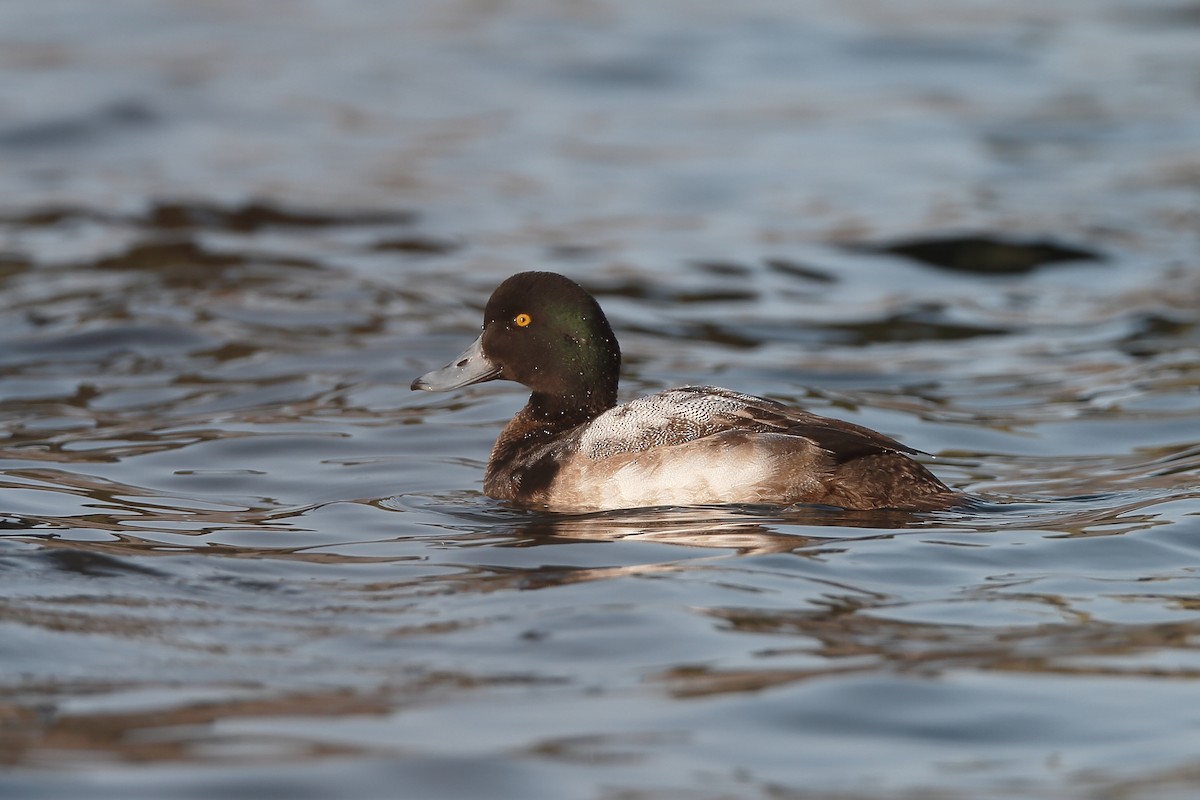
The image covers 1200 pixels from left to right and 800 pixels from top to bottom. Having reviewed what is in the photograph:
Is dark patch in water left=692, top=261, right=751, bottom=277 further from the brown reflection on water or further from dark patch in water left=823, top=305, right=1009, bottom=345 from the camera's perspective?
the brown reflection on water

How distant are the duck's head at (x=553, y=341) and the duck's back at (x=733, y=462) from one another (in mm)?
651

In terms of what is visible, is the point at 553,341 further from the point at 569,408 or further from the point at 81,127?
the point at 81,127

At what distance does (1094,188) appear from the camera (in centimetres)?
1825

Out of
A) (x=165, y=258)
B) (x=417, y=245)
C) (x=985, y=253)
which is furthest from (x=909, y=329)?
(x=165, y=258)

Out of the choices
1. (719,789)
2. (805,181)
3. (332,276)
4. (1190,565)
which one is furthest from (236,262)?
(719,789)

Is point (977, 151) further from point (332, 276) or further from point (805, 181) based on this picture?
point (332, 276)

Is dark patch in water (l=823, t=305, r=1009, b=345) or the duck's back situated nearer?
the duck's back

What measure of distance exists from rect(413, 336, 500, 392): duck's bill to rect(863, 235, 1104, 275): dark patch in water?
795 centimetres

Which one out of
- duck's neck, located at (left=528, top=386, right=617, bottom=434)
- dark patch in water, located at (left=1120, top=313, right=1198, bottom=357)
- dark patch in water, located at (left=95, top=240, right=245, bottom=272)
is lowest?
dark patch in water, located at (left=1120, top=313, right=1198, bottom=357)

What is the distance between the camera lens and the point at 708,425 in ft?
23.6

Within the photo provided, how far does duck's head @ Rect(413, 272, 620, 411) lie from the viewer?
26.4 feet

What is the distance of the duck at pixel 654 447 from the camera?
7.07 metres

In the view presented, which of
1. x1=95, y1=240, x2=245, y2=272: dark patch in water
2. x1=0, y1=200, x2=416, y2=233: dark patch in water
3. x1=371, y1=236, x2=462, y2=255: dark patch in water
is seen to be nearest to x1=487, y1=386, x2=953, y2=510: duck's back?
x1=95, y1=240, x2=245, y2=272: dark patch in water

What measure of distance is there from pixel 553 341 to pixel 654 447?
1.05 m
